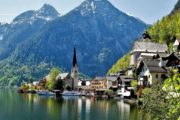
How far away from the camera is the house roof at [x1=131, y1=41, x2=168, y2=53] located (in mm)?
165500

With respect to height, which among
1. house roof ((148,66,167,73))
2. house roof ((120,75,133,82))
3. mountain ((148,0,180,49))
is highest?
mountain ((148,0,180,49))

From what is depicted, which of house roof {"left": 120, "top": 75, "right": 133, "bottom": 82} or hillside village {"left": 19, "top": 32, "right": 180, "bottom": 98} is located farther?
house roof {"left": 120, "top": 75, "right": 133, "bottom": 82}

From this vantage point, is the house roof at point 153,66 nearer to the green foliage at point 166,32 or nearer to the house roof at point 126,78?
the house roof at point 126,78

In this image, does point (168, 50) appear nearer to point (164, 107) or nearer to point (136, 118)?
point (136, 118)

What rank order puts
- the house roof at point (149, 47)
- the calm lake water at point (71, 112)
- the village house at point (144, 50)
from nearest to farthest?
the calm lake water at point (71, 112) < the village house at point (144, 50) < the house roof at point (149, 47)

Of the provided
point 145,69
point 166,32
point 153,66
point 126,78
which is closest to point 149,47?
point 166,32

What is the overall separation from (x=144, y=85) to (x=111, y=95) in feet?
119

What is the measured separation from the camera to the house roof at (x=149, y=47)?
16550 centimetres

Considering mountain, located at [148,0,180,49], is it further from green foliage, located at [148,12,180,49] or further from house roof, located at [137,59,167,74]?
house roof, located at [137,59,167,74]

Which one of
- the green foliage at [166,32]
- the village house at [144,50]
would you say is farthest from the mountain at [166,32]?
the village house at [144,50]

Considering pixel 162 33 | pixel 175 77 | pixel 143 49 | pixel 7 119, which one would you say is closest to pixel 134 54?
pixel 143 49

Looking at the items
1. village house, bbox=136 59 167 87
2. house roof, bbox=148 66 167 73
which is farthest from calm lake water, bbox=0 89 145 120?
house roof, bbox=148 66 167 73

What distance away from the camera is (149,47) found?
16875 cm

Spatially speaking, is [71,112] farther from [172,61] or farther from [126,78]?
[126,78]
